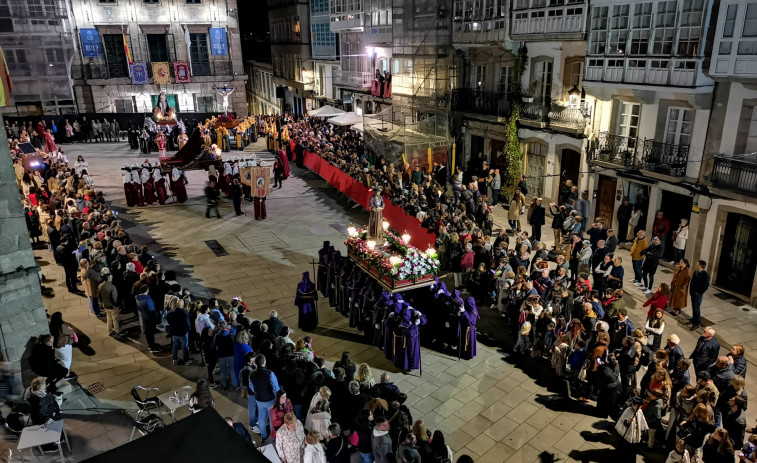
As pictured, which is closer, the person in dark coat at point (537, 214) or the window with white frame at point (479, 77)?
the person in dark coat at point (537, 214)

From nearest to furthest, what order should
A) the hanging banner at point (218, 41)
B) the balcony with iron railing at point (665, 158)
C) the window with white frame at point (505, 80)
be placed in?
the balcony with iron railing at point (665, 158)
the window with white frame at point (505, 80)
the hanging banner at point (218, 41)

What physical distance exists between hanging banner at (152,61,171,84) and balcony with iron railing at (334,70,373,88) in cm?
1245

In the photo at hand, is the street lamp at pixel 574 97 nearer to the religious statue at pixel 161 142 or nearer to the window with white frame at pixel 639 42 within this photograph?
the window with white frame at pixel 639 42

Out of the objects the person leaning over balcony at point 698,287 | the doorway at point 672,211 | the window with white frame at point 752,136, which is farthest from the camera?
the doorway at point 672,211

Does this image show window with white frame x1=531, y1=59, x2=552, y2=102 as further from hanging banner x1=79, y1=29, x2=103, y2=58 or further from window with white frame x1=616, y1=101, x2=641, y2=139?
hanging banner x1=79, y1=29, x2=103, y2=58

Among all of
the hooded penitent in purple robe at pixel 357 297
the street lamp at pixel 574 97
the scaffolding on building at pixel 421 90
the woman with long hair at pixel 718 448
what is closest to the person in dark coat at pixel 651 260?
the street lamp at pixel 574 97

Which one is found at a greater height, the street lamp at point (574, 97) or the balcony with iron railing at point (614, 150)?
the street lamp at point (574, 97)

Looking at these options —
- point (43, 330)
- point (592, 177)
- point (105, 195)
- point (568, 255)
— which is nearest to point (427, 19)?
point (592, 177)

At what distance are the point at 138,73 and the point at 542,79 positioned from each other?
29363mm

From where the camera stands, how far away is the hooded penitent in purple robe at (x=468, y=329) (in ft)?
36.6

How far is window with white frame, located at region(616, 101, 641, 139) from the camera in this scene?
17625 millimetres

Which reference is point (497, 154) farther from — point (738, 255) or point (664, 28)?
point (738, 255)

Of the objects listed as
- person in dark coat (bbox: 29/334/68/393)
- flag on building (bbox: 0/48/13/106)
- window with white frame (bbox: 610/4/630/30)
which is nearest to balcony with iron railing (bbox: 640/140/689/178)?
window with white frame (bbox: 610/4/630/30)

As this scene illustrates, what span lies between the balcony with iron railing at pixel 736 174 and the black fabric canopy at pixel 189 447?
14061mm
